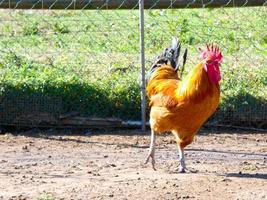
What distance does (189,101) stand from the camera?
22.5ft

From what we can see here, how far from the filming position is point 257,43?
11344mm

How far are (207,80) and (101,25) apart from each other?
6130mm

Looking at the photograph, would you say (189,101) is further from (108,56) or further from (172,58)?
(108,56)

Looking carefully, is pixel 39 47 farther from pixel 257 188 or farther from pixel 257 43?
pixel 257 188

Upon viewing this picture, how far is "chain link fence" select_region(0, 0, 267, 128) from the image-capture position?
28.7ft

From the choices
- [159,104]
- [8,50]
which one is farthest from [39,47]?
[159,104]

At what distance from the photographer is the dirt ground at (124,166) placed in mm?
6426

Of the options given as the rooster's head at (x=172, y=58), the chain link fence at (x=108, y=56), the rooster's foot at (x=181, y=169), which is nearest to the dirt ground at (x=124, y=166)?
the rooster's foot at (x=181, y=169)

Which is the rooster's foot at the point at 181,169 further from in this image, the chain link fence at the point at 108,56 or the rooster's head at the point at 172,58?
the chain link fence at the point at 108,56

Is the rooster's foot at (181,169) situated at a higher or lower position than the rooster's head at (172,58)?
lower

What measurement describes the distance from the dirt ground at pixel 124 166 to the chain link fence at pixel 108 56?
1.02ft

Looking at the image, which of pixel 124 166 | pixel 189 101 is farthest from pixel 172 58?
pixel 124 166

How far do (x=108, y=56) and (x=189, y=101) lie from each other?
389 centimetres

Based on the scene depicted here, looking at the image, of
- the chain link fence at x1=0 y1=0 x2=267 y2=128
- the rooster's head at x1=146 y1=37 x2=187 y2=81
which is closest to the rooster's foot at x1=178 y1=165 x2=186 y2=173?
the rooster's head at x1=146 y1=37 x2=187 y2=81
